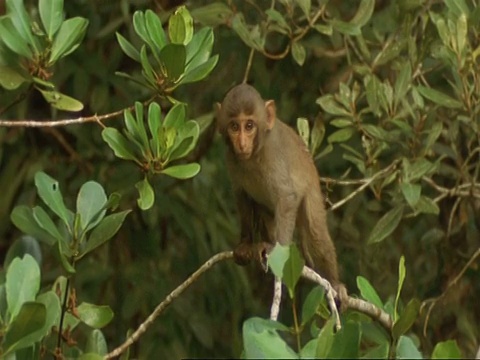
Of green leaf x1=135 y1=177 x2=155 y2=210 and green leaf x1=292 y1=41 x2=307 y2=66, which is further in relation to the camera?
green leaf x1=292 y1=41 x2=307 y2=66

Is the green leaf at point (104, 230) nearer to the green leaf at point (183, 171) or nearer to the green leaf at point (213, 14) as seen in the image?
the green leaf at point (183, 171)

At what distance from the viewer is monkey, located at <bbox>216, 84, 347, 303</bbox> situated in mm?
5336

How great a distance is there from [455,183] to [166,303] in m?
2.97

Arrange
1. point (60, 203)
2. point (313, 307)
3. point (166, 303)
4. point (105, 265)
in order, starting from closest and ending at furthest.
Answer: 1. point (313, 307)
2. point (60, 203)
3. point (166, 303)
4. point (105, 265)

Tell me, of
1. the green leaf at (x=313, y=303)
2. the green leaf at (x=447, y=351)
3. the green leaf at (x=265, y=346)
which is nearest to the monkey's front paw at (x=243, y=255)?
the green leaf at (x=313, y=303)

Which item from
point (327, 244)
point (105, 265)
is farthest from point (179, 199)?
point (327, 244)

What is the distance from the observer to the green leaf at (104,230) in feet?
12.8

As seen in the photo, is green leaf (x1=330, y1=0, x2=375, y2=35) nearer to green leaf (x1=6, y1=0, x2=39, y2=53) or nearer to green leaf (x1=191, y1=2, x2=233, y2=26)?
green leaf (x1=191, y1=2, x2=233, y2=26)

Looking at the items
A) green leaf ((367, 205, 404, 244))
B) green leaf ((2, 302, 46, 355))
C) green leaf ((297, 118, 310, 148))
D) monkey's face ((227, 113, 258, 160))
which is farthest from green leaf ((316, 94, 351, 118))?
green leaf ((2, 302, 46, 355))

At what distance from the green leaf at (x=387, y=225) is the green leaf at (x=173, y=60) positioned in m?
2.25

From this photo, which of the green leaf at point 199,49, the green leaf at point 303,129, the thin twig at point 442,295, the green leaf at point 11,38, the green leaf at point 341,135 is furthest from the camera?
the thin twig at point 442,295

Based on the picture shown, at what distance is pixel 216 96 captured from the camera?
7.13 m

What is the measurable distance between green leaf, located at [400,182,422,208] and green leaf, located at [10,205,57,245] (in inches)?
89.1

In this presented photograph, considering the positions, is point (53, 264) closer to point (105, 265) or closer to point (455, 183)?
point (105, 265)
